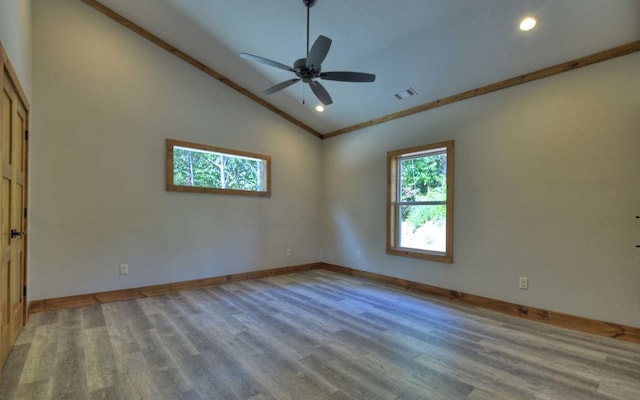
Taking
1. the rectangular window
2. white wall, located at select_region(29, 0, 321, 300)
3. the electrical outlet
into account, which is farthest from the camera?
the rectangular window

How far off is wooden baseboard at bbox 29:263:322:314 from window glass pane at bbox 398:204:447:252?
2399mm

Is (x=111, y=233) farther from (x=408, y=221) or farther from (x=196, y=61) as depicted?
(x=408, y=221)

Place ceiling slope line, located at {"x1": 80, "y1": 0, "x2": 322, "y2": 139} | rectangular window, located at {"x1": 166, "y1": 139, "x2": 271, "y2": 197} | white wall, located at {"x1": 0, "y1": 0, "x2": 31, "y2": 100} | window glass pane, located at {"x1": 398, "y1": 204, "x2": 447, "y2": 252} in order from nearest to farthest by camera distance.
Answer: white wall, located at {"x1": 0, "y1": 0, "x2": 31, "y2": 100}, ceiling slope line, located at {"x1": 80, "y1": 0, "x2": 322, "y2": 139}, window glass pane, located at {"x1": 398, "y1": 204, "x2": 447, "y2": 252}, rectangular window, located at {"x1": 166, "y1": 139, "x2": 271, "y2": 197}

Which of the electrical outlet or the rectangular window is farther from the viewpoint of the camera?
the rectangular window

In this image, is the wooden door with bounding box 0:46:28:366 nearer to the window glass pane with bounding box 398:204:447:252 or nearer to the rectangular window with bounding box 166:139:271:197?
the rectangular window with bounding box 166:139:271:197

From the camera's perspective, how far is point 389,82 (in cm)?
412

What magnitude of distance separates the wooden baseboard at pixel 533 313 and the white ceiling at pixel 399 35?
105 inches

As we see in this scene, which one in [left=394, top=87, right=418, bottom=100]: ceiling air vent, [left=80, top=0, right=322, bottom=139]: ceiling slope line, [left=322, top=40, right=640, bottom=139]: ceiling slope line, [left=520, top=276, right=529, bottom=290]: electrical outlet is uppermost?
[left=80, top=0, right=322, bottom=139]: ceiling slope line

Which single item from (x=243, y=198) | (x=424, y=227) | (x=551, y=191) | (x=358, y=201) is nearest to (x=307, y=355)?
(x=424, y=227)

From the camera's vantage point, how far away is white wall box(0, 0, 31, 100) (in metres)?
2.18

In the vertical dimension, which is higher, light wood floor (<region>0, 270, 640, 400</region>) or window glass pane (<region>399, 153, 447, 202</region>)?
window glass pane (<region>399, 153, 447, 202</region>)

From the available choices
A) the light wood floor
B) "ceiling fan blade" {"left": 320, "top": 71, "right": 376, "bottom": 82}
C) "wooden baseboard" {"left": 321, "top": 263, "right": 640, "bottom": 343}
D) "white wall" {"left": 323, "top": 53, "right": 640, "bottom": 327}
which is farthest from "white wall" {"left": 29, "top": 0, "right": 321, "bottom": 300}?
"white wall" {"left": 323, "top": 53, "right": 640, "bottom": 327}

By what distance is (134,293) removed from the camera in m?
3.98

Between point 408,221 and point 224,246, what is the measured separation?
9.74 ft
